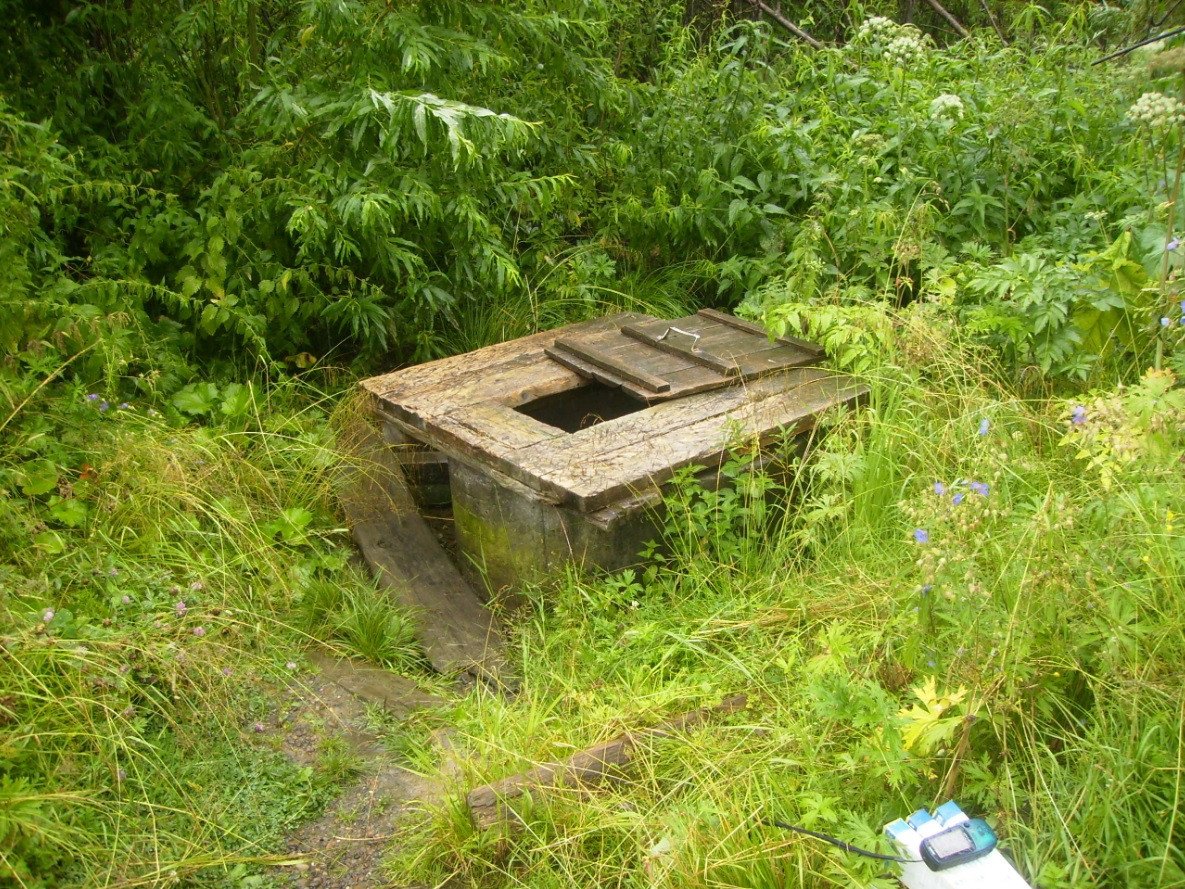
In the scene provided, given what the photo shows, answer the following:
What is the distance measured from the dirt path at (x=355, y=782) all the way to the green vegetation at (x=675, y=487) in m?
0.07

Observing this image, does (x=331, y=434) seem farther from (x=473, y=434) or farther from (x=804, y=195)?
(x=804, y=195)

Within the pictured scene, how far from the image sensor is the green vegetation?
7.86 feet

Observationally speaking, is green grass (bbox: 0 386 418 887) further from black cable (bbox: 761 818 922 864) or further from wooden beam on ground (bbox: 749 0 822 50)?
wooden beam on ground (bbox: 749 0 822 50)

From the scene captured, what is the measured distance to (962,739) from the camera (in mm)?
2205

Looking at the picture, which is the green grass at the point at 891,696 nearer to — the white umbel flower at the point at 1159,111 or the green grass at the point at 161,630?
the green grass at the point at 161,630

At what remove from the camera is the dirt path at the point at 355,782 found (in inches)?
106

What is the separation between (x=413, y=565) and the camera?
4.19m

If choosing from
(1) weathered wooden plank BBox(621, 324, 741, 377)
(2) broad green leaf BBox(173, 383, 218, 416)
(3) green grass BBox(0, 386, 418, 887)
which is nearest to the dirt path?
(3) green grass BBox(0, 386, 418, 887)

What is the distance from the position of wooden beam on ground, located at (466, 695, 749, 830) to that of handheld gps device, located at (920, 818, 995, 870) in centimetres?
84

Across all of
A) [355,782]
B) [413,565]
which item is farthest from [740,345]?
[355,782]

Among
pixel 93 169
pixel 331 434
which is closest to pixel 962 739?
pixel 331 434

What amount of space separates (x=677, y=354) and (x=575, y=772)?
223cm

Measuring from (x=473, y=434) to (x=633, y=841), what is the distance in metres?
1.79

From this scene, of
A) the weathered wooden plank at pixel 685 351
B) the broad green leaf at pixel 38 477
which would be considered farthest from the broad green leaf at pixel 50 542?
the weathered wooden plank at pixel 685 351
